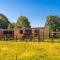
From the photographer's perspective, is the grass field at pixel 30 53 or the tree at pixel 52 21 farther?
the tree at pixel 52 21

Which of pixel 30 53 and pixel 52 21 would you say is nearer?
pixel 30 53

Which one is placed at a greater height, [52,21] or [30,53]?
[52,21]

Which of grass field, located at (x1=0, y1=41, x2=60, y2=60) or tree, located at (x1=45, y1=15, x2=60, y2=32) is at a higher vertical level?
tree, located at (x1=45, y1=15, x2=60, y2=32)

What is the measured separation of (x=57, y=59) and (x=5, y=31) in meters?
47.9

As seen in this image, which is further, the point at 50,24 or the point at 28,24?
the point at 28,24

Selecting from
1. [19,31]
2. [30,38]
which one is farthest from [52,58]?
[19,31]

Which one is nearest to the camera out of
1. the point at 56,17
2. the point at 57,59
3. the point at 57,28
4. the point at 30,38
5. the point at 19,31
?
the point at 57,59

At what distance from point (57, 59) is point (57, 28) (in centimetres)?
6750

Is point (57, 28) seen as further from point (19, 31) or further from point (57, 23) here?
point (19, 31)

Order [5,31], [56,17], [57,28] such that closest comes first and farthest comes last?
1. [5,31]
2. [57,28]
3. [56,17]

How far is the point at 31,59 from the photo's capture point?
1461 centimetres

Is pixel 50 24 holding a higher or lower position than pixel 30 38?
higher

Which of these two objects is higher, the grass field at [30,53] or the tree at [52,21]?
the tree at [52,21]

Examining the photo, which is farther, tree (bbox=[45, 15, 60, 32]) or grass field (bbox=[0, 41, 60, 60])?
tree (bbox=[45, 15, 60, 32])
